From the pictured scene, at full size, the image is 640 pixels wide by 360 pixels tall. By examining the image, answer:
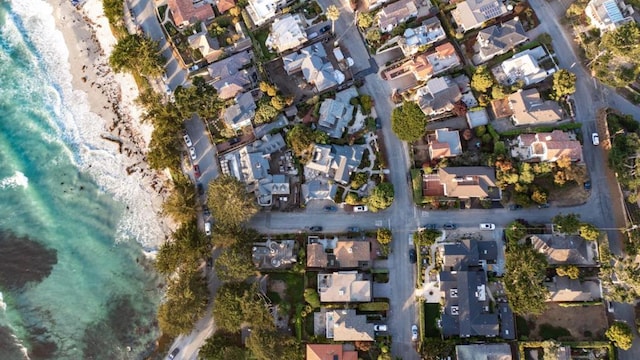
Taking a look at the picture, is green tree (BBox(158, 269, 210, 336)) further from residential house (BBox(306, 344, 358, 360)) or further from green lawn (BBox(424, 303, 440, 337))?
green lawn (BBox(424, 303, 440, 337))

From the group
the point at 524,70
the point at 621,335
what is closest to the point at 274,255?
the point at 524,70

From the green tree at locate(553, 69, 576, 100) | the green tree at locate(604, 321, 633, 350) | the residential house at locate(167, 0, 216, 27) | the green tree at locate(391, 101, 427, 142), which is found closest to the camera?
the green tree at locate(604, 321, 633, 350)

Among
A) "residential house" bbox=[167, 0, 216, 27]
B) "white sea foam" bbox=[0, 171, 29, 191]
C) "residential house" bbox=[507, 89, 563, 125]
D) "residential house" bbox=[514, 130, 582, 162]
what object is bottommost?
"white sea foam" bbox=[0, 171, 29, 191]

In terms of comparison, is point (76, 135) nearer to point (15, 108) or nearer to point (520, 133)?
point (15, 108)

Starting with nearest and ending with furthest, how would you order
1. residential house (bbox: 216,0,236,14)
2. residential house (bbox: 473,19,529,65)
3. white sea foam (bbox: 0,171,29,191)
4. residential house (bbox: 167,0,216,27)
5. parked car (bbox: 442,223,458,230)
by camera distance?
parked car (bbox: 442,223,458,230), residential house (bbox: 473,19,529,65), white sea foam (bbox: 0,171,29,191), residential house (bbox: 167,0,216,27), residential house (bbox: 216,0,236,14)

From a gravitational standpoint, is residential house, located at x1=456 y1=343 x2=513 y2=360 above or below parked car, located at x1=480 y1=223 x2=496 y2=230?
below

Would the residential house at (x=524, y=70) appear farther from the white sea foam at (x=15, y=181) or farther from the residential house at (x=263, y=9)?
the white sea foam at (x=15, y=181)

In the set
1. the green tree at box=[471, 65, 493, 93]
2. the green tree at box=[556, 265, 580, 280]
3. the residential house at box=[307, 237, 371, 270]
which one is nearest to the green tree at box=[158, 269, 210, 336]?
the residential house at box=[307, 237, 371, 270]
